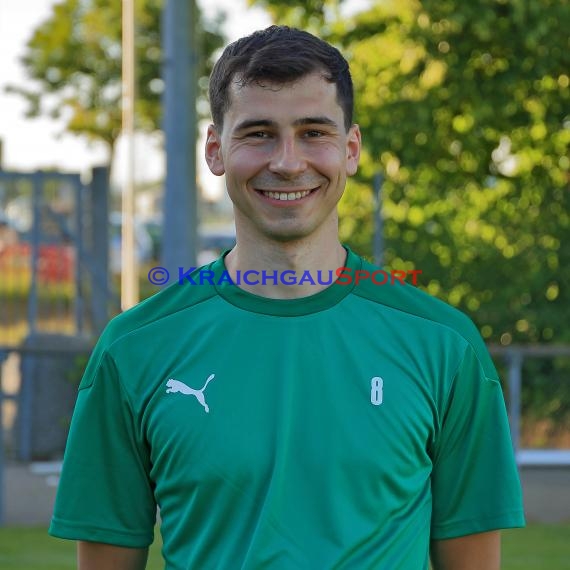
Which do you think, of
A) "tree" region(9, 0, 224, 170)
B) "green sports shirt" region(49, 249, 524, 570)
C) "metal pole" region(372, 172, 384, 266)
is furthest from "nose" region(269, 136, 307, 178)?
"tree" region(9, 0, 224, 170)

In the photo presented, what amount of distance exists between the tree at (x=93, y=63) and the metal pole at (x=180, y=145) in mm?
27060

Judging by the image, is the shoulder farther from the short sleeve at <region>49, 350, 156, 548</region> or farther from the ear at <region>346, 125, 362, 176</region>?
the short sleeve at <region>49, 350, 156, 548</region>

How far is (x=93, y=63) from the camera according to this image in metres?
40.2

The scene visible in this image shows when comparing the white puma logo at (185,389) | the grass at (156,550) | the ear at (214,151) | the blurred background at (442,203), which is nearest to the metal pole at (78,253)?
the blurred background at (442,203)

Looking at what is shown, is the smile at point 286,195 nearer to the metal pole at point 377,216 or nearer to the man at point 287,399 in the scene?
the man at point 287,399

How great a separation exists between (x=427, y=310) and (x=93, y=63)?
127ft

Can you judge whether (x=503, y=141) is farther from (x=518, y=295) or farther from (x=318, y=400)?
(x=318, y=400)

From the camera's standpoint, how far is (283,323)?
2525 millimetres

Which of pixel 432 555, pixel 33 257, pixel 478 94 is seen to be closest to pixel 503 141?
pixel 478 94

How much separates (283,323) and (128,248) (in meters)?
11.5

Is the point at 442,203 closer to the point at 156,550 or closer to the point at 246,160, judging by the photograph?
the point at 156,550

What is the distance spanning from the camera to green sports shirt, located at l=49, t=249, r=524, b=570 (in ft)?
7.82

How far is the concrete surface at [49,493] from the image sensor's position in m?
8.73

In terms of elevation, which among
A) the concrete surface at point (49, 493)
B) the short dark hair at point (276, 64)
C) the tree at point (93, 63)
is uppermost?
the tree at point (93, 63)
